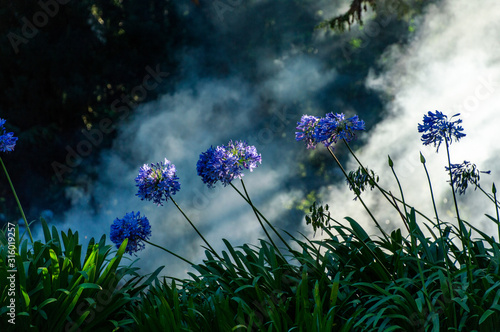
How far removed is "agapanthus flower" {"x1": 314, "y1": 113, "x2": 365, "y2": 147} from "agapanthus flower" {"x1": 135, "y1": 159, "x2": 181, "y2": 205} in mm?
890

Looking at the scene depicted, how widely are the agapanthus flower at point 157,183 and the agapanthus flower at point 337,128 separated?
89cm

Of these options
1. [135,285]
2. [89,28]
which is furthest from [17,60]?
[135,285]

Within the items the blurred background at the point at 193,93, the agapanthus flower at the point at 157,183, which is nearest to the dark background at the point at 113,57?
the blurred background at the point at 193,93

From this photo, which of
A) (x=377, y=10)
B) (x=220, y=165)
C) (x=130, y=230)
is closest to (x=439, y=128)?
(x=220, y=165)

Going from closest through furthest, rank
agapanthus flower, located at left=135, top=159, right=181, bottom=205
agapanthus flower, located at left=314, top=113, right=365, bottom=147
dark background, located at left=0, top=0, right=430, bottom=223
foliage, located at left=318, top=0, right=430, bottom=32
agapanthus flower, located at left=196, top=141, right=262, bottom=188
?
agapanthus flower, located at left=314, top=113, right=365, bottom=147 → agapanthus flower, located at left=196, top=141, right=262, bottom=188 → agapanthus flower, located at left=135, top=159, right=181, bottom=205 → foliage, located at left=318, top=0, right=430, bottom=32 → dark background, located at left=0, top=0, right=430, bottom=223

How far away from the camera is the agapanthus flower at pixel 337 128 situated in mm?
2852

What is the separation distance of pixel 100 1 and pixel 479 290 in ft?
25.1

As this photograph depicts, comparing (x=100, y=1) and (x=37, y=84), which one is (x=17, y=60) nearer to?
(x=37, y=84)

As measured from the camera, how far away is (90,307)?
9.73ft

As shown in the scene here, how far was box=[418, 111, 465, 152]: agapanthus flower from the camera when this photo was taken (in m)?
2.63

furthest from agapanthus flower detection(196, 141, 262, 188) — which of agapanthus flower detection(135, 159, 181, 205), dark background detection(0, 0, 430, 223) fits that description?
dark background detection(0, 0, 430, 223)

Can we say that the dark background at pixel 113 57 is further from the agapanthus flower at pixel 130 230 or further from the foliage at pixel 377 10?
the agapanthus flower at pixel 130 230

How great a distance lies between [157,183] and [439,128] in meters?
1.57

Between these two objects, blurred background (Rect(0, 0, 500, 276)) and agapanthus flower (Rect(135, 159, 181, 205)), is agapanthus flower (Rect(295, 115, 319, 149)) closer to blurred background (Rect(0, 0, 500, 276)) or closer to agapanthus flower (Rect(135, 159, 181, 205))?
agapanthus flower (Rect(135, 159, 181, 205))
